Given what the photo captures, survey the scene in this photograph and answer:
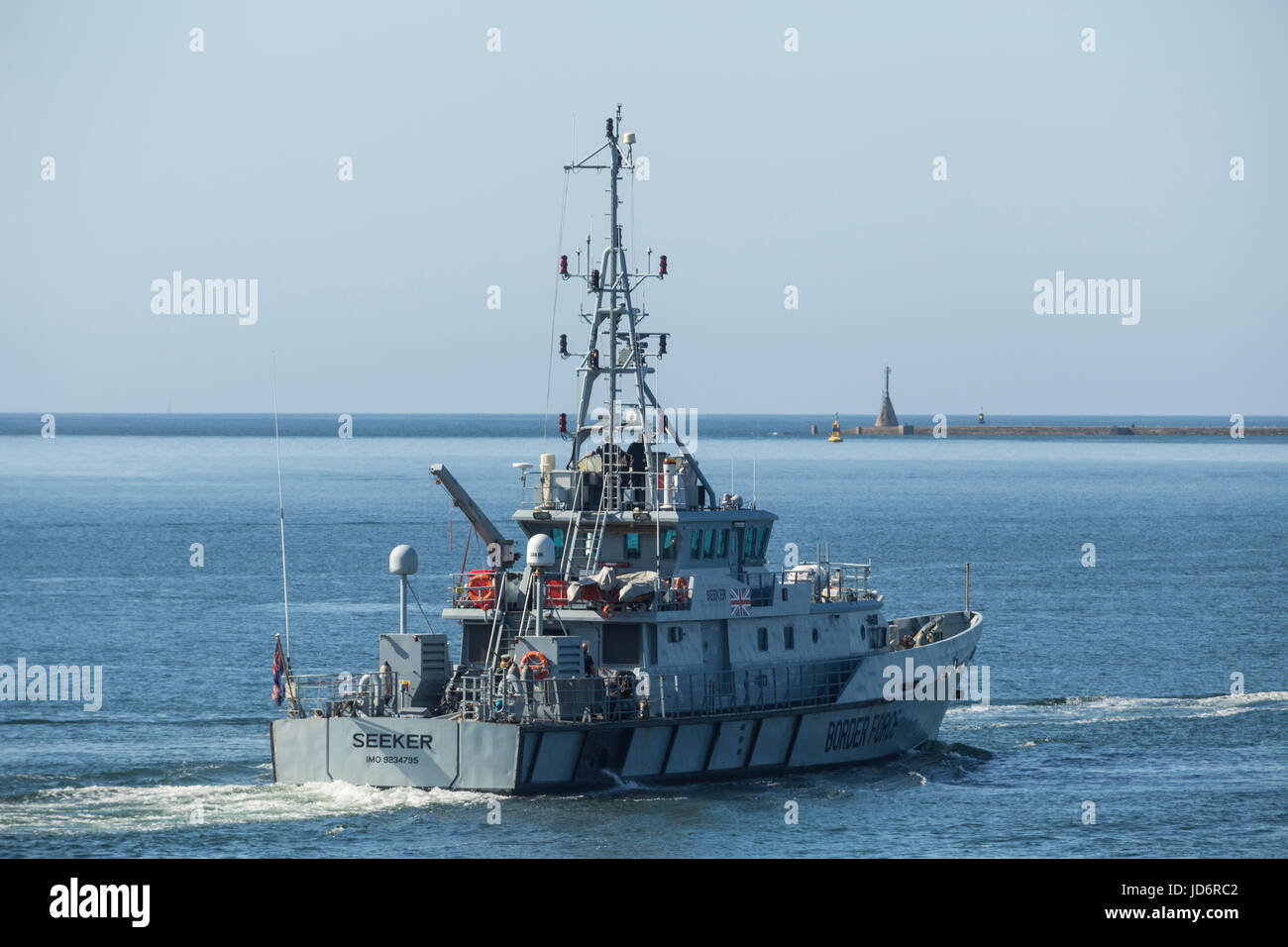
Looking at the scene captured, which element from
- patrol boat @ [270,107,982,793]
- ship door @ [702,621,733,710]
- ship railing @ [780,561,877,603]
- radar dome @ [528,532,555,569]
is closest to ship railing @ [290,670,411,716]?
patrol boat @ [270,107,982,793]

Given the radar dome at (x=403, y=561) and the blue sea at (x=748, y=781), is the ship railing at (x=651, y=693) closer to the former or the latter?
the blue sea at (x=748, y=781)

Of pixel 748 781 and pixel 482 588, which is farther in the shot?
pixel 748 781

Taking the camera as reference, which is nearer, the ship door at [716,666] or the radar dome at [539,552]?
the radar dome at [539,552]

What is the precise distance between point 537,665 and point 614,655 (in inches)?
98.8

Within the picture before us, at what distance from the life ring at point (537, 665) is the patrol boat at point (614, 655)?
0.20 ft

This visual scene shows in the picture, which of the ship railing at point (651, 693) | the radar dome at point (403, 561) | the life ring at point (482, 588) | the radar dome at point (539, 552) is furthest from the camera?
the life ring at point (482, 588)

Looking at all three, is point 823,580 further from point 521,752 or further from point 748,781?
point 521,752

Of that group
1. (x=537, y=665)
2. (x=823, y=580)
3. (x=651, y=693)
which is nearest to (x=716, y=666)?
(x=651, y=693)

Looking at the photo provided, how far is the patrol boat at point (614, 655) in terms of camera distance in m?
34.7

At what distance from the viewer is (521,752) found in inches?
1336

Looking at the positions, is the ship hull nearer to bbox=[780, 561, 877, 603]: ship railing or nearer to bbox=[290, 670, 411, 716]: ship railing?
bbox=[290, 670, 411, 716]: ship railing

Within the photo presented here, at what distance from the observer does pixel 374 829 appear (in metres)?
32.8

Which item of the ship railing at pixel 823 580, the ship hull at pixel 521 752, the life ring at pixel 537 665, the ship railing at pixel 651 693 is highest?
the ship railing at pixel 823 580

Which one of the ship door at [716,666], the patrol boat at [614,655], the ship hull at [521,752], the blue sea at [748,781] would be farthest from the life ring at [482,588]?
the blue sea at [748,781]
